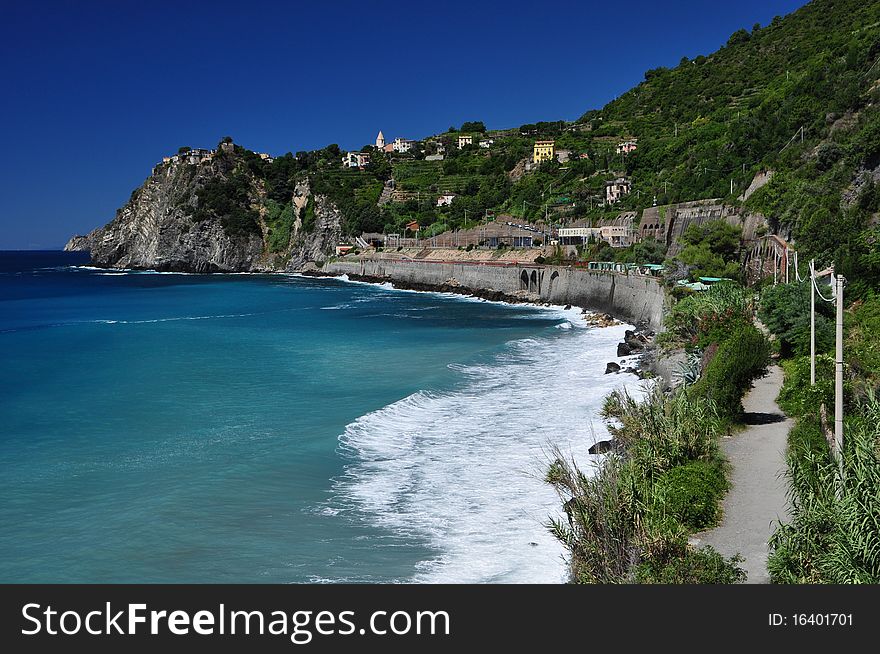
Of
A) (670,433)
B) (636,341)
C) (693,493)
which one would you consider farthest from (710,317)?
(693,493)

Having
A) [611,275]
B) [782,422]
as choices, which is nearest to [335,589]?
[782,422]

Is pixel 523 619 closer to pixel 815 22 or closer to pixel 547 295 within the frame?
pixel 547 295

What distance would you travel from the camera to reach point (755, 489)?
11547 millimetres

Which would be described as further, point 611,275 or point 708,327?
point 611,275

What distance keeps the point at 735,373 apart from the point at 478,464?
239 inches

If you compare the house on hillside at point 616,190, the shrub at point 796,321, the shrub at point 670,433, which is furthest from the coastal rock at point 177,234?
the shrub at point 670,433

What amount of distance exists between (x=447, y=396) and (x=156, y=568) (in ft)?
43.8

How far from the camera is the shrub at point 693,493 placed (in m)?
10.4

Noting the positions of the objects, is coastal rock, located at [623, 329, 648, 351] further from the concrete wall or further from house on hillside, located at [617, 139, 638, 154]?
house on hillside, located at [617, 139, 638, 154]

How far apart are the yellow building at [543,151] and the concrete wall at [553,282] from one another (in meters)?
36.9

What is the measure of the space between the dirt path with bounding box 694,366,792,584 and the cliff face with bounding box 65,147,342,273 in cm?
10028

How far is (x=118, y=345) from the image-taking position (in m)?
39.6

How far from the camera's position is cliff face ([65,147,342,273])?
118 m

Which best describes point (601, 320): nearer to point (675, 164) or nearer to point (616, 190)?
point (675, 164)
